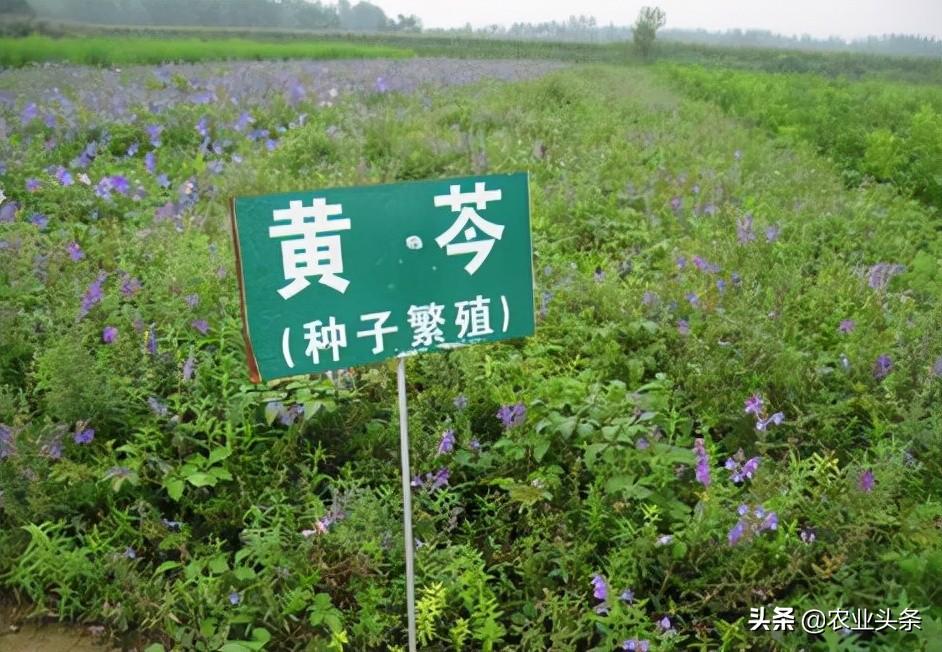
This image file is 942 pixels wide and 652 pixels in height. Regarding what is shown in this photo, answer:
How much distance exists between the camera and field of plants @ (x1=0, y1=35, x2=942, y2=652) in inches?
95.0

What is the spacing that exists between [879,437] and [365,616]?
2036mm

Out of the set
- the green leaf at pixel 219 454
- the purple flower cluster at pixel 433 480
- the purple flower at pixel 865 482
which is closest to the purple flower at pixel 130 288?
the green leaf at pixel 219 454

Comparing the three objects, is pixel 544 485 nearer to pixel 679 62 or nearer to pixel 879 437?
pixel 879 437

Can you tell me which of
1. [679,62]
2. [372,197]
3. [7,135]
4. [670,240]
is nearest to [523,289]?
[372,197]

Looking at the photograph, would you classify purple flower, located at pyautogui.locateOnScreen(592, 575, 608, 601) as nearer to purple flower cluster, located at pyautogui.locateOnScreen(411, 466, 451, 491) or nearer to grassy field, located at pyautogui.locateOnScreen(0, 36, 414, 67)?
purple flower cluster, located at pyautogui.locateOnScreen(411, 466, 451, 491)

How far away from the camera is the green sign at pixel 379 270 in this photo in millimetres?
2037

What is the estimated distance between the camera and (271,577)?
246 cm

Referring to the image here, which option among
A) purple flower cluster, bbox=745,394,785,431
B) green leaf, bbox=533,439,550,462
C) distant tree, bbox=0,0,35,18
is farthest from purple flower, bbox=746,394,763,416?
distant tree, bbox=0,0,35,18

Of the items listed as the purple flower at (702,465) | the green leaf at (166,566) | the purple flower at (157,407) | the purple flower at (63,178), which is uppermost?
the purple flower at (63,178)

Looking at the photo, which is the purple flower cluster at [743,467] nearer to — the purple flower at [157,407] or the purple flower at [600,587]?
the purple flower at [600,587]

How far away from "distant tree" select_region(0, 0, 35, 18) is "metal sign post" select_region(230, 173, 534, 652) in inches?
230

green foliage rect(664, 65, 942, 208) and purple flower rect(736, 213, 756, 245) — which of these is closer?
purple flower rect(736, 213, 756, 245)

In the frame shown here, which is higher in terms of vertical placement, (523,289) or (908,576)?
(523,289)

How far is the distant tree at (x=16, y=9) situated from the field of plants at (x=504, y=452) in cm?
200
